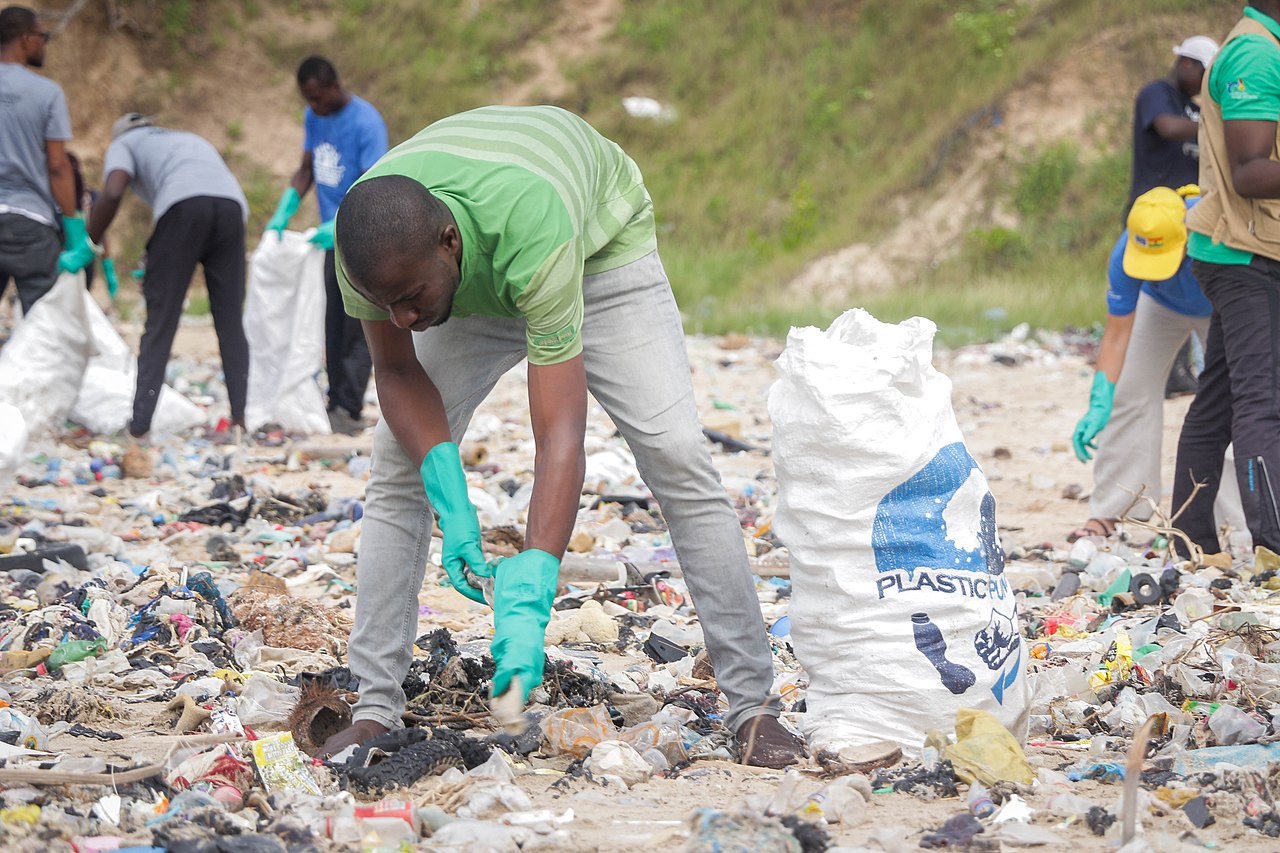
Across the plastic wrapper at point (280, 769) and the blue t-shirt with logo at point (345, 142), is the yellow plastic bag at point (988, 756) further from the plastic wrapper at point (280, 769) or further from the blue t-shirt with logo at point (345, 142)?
the blue t-shirt with logo at point (345, 142)

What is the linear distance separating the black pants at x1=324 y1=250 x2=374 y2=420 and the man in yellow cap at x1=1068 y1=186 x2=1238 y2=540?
3.56 meters

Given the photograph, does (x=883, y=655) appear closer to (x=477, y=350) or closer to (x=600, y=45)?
(x=477, y=350)

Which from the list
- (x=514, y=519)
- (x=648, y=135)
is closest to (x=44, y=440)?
(x=514, y=519)

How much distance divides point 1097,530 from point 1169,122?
2.15m

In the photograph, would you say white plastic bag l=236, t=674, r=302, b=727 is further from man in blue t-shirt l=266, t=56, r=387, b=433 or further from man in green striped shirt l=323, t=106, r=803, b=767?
man in blue t-shirt l=266, t=56, r=387, b=433

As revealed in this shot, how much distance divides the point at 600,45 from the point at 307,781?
17.0m

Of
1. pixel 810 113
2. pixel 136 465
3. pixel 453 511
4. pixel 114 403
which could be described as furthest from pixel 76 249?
pixel 810 113

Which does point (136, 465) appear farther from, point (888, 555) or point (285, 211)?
point (888, 555)

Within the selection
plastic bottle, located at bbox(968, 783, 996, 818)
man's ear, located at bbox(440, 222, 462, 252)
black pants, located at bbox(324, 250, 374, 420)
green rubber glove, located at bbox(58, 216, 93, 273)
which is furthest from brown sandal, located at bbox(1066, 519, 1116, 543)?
green rubber glove, located at bbox(58, 216, 93, 273)

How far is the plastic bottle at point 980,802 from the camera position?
2.21 meters

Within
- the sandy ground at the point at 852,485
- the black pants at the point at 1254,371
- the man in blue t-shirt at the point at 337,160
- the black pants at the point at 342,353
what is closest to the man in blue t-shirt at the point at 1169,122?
the sandy ground at the point at 852,485

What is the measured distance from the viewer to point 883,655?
2.53m

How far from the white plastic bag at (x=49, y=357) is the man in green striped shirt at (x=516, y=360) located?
4.12 metres

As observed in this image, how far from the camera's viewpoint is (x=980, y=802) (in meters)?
2.23
